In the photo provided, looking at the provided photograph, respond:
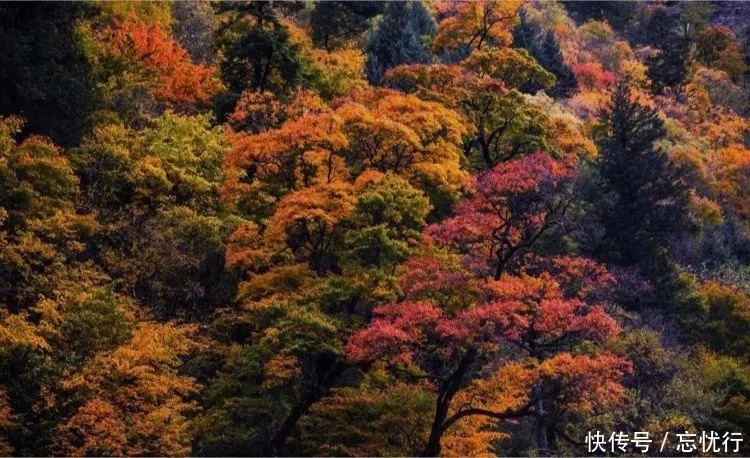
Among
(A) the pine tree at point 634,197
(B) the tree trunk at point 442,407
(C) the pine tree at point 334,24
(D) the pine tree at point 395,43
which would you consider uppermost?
(C) the pine tree at point 334,24

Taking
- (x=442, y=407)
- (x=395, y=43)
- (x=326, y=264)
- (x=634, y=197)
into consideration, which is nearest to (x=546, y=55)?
(x=395, y=43)

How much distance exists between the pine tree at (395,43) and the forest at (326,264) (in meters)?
4.97

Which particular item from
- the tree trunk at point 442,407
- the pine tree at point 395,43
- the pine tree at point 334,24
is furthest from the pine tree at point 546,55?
the tree trunk at point 442,407

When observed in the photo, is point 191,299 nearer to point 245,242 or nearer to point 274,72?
point 245,242

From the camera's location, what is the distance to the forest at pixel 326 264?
20.4 m

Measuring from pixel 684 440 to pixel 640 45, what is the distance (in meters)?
58.7

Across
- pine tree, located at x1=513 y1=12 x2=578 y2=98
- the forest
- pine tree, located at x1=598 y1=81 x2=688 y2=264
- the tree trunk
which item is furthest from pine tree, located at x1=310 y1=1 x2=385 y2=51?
the tree trunk

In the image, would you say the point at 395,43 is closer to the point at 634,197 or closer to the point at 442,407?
the point at 634,197

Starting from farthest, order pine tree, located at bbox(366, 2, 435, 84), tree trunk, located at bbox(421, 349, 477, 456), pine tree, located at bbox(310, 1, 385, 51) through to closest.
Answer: pine tree, located at bbox(310, 1, 385, 51) → pine tree, located at bbox(366, 2, 435, 84) → tree trunk, located at bbox(421, 349, 477, 456)

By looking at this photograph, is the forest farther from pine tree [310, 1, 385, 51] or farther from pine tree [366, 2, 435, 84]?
pine tree [310, 1, 385, 51]

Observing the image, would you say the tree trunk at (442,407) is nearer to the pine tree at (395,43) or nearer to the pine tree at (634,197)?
the pine tree at (634,197)

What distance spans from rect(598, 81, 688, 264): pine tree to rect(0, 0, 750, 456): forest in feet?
0.35

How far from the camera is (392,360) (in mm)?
19891

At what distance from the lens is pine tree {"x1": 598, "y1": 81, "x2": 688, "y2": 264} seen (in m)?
32.6
